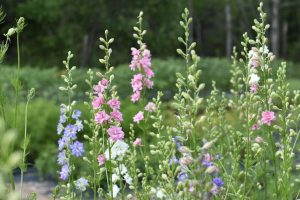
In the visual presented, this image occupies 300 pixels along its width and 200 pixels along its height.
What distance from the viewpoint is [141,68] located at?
9.39 ft

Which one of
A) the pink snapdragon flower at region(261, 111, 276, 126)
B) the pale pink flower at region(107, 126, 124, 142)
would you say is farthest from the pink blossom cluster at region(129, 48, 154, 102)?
the pink snapdragon flower at region(261, 111, 276, 126)

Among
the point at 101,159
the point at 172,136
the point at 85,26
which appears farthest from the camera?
the point at 85,26

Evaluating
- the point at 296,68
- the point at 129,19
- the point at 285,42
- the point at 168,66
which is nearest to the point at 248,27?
the point at 285,42

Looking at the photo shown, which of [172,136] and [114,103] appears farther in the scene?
[172,136]

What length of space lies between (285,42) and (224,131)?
106 feet

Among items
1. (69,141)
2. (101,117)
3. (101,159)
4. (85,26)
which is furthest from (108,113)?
(85,26)

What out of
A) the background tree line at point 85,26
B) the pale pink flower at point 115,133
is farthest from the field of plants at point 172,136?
the background tree line at point 85,26

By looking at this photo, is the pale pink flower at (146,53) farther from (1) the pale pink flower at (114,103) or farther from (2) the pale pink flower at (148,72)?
(1) the pale pink flower at (114,103)

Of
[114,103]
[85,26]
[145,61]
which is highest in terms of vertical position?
[85,26]

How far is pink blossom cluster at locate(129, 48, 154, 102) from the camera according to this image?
283 cm

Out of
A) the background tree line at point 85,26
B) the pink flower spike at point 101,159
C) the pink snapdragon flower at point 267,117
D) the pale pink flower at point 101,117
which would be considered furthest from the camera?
the background tree line at point 85,26

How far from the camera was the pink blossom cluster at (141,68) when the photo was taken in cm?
283

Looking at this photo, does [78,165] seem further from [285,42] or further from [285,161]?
[285,42]

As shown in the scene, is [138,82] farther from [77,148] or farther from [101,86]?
[77,148]
